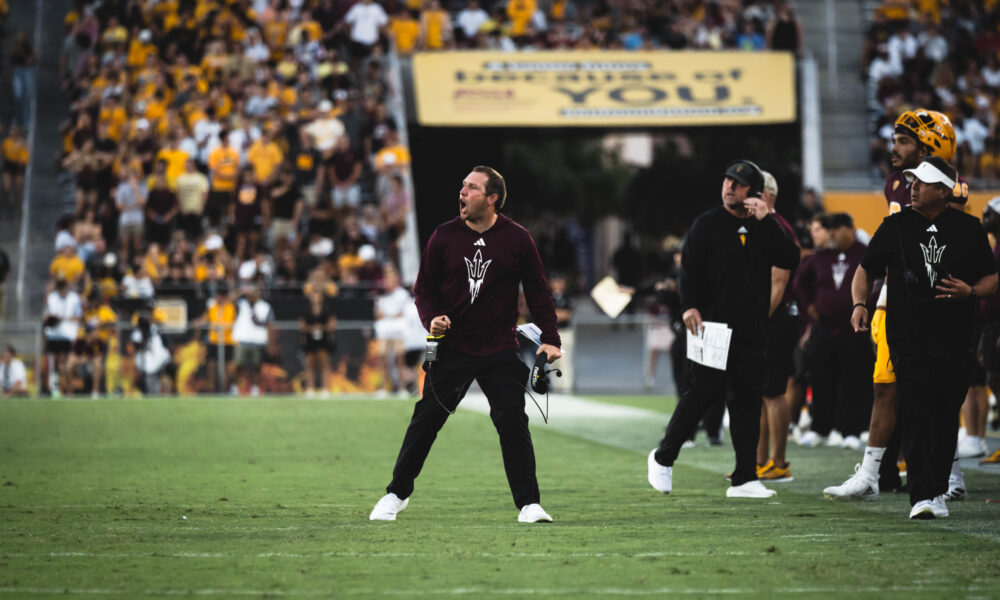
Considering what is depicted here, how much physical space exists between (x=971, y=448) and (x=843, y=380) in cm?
127

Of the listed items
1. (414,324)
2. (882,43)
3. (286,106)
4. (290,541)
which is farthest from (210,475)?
(882,43)

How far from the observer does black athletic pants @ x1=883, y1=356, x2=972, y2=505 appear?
837 cm

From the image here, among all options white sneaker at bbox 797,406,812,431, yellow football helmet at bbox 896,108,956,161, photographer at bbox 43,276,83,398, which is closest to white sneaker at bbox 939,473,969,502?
yellow football helmet at bbox 896,108,956,161

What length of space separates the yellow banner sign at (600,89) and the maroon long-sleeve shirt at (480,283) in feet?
60.2

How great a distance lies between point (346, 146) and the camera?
2569cm

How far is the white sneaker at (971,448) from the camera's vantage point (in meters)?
12.9

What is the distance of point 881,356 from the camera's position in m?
9.27

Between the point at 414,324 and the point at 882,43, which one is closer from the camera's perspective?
the point at 414,324

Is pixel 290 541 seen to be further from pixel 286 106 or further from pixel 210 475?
pixel 286 106

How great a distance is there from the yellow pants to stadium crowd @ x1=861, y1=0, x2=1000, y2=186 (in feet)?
59.6

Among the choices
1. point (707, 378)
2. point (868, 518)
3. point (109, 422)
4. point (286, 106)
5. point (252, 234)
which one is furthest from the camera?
point (286, 106)

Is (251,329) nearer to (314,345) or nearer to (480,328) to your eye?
(314,345)

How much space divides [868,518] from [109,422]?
10.8 m

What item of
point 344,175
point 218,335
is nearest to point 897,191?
point 218,335
